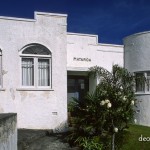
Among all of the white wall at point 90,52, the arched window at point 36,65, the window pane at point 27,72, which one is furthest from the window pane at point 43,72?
the white wall at point 90,52

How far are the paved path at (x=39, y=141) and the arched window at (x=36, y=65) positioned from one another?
8.28ft

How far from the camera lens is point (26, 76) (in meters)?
18.7

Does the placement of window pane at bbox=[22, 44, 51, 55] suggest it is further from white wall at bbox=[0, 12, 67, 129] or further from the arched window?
white wall at bbox=[0, 12, 67, 129]

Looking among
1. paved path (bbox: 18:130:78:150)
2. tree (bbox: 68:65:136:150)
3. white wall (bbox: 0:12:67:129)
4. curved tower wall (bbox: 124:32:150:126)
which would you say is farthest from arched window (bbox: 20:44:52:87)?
curved tower wall (bbox: 124:32:150:126)

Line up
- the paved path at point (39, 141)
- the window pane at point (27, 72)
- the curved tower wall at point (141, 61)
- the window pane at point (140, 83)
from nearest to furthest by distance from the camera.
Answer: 1. the paved path at point (39, 141)
2. the window pane at point (27, 72)
3. the window pane at point (140, 83)
4. the curved tower wall at point (141, 61)

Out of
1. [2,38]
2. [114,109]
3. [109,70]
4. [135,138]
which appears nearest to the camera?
[114,109]

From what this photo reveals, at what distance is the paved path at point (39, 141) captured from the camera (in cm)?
1572

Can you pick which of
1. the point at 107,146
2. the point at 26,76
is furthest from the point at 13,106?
the point at 107,146

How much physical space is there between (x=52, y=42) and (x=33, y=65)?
146cm

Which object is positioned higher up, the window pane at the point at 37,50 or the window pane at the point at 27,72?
the window pane at the point at 37,50

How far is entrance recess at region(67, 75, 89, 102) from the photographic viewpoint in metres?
24.4

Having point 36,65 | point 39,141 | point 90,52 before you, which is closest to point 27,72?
point 36,65

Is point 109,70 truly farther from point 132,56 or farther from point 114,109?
point 114,109

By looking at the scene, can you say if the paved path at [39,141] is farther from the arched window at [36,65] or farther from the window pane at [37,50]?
the window pane at [37,50]
